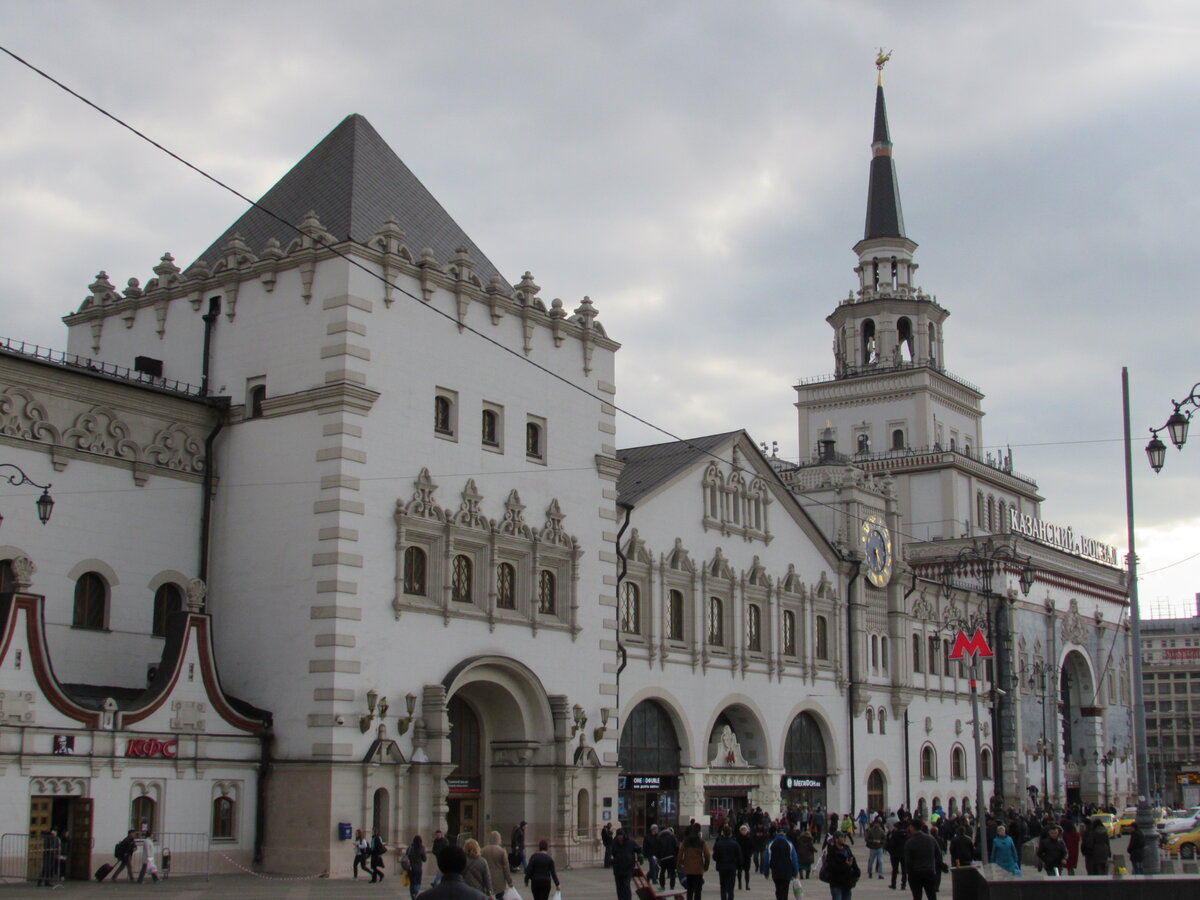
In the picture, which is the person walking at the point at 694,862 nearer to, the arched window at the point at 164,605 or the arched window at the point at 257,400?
the arched window at the point at 164,605

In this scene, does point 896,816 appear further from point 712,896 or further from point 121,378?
point 121,378

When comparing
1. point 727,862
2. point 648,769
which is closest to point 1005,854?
point 727,862

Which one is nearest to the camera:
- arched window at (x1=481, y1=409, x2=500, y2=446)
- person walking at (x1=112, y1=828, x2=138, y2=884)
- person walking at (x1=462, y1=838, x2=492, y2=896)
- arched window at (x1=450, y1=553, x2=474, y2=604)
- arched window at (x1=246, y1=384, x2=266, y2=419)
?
person walking at (x1=462, y1=838, x2=492, y2=896)

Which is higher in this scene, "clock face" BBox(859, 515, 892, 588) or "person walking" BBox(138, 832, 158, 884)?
"clock face" BBox(859, 515, 892, 588)

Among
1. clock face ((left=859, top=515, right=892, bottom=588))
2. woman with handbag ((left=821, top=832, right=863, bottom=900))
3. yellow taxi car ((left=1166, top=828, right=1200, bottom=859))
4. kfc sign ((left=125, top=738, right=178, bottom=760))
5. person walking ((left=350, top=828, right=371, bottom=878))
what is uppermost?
clock face ((left=859, top=515, right=892, bottom=588))

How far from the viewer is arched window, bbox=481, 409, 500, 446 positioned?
38.8 m

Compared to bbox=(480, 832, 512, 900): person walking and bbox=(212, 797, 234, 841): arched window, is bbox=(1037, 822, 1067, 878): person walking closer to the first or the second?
bbox=(480, 832, 512, 900): person walking

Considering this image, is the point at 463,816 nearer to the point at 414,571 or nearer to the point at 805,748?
the point at 414,571

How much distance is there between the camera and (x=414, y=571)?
36.0m

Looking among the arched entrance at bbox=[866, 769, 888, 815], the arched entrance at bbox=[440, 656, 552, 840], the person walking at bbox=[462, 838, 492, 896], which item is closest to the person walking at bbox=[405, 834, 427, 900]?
the person walking at bbox=[462, 838, 492, 896]

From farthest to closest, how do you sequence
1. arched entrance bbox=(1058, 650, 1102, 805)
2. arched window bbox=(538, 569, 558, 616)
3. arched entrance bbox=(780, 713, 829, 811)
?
1. arched entrance bbox=(1058, 650, 1102, 805)
2. arched entrance bbox=(780, 713, 829, 811)
3. arched window bbox=(538, 569, 558, 616)

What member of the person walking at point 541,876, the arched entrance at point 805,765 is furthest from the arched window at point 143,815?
the arched entrance at point 805,765

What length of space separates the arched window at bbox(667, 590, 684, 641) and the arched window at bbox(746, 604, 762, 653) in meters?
4.34

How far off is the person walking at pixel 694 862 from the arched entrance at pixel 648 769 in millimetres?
20542
